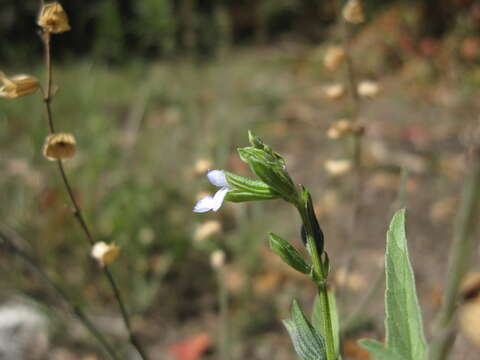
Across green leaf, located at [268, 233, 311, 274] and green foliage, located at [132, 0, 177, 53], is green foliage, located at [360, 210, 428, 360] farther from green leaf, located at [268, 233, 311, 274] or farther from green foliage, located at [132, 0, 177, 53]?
green foliage, located at [132, 0, 177, 53]

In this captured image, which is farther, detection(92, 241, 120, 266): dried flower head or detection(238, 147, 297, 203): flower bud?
detection(92, 241, 120, 266): dried flower head

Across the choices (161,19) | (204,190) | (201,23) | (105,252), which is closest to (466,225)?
(105,252)

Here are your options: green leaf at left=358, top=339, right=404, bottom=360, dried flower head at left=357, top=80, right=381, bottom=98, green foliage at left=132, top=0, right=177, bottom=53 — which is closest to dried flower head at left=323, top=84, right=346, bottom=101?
dried flower head at left=357, top=80, right=381, bottom=98

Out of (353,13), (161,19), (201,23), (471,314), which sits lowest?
(471,314)

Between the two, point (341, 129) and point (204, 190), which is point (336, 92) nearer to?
point (341, 129)

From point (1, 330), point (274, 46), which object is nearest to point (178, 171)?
point (1, 330)

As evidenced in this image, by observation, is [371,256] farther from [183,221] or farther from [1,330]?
[1,330]
